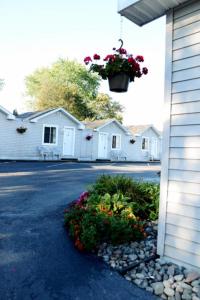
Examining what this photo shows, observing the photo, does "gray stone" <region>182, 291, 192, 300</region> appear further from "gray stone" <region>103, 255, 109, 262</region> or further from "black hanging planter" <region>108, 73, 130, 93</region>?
"black hanging planter" <region>108, 73, 130, 93</region>

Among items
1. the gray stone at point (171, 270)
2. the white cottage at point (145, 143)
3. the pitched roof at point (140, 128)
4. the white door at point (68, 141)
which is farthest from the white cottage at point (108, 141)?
the gray stone at point (171, 270)

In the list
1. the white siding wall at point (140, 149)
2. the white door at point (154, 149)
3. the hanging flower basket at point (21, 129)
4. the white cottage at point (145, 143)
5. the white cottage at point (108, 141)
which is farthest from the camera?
the white door at point (154, 149)

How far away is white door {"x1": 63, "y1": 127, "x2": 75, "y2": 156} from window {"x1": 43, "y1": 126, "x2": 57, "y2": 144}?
92 centimetres

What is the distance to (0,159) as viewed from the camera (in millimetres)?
18359

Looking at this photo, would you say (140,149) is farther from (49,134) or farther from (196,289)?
(196,289)

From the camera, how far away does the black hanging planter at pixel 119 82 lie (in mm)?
4035

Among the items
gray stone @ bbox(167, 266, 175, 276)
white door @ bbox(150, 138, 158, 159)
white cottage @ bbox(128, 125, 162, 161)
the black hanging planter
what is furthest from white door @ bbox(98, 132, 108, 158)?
gray stone @ bbox(167, 266, 175, 276)

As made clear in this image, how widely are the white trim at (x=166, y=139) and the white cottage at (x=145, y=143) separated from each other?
25.5 meters

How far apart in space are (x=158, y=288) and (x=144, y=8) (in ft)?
10.7

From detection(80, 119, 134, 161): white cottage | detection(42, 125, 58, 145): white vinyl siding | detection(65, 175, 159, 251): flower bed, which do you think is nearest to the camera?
Result: detection(65, 175, 159, 251): flower bed

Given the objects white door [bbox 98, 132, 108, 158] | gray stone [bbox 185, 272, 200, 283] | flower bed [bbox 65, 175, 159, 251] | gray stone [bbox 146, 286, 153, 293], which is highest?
white door [bbox 98, 132, 108, 158]

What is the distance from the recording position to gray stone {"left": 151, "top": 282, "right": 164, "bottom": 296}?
289cm

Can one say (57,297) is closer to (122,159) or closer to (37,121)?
(37,121)

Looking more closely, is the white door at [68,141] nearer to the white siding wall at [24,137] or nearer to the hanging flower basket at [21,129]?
the white siding wall at [24,137]
